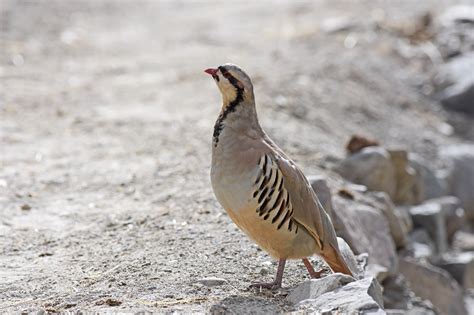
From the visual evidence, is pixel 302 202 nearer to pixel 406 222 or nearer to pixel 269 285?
pixel 269 285

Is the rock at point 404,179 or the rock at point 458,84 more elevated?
the rock at point 458,84

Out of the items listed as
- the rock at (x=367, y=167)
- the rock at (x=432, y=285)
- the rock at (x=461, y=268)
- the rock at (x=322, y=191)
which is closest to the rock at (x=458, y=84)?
the rock at (x=461, y=268)

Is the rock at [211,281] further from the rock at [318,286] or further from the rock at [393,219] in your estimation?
the rock at [393,219]

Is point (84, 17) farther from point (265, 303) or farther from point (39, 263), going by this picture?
point (265, 303)

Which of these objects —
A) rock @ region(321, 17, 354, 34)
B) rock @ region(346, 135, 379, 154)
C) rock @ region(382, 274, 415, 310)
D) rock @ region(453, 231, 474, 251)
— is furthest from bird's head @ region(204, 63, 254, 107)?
rock @ region(321, 17, 354, 34)

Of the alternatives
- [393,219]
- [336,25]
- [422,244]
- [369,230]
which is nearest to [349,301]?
[369,230]

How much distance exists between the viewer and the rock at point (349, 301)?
15.7 feet

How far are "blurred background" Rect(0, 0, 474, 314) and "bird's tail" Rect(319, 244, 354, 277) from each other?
0.26 metres

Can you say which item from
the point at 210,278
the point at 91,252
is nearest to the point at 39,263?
the point at 91,252

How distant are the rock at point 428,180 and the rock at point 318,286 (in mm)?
6238

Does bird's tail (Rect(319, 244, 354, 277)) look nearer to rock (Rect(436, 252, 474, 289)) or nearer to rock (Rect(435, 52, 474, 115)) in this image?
rock (Rect(436, 252, 474, 289))

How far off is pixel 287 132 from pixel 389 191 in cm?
125

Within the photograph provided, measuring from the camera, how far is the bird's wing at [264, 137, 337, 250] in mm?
5336

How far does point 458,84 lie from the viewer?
14.4m
